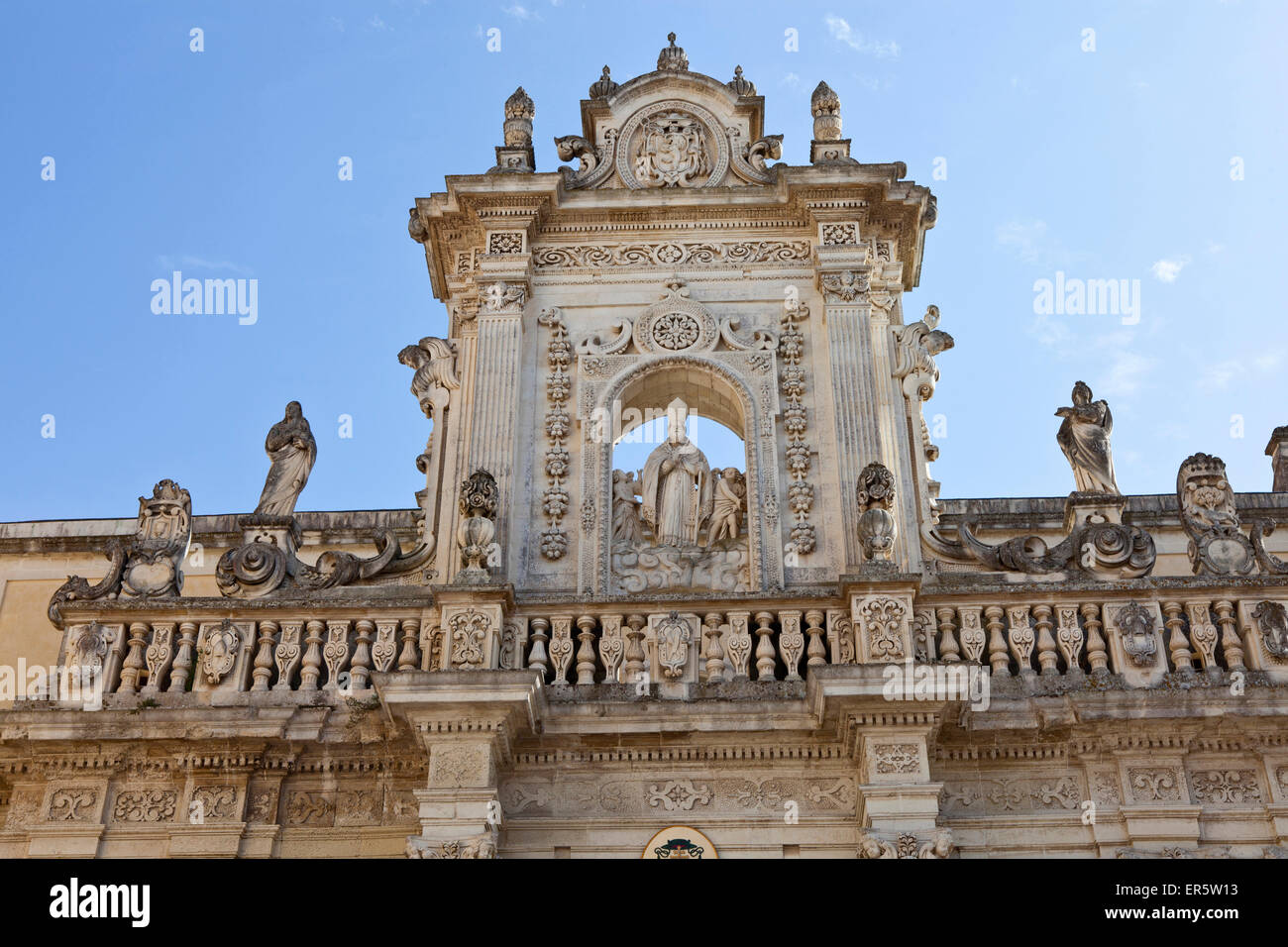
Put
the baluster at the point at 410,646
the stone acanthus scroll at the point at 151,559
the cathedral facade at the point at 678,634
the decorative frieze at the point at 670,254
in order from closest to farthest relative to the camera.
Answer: the cathedral facade at the point at 678,634
the baluster at the point at 410,646
the stone acanthus scroll at the point at 151,559
the decorative frieze at the point at 670,254

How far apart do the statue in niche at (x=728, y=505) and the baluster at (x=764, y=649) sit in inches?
50.0

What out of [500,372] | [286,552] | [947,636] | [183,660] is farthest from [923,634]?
[183,660]

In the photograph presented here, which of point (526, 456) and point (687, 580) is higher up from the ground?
point (526, 456)

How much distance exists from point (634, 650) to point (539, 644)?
71cm

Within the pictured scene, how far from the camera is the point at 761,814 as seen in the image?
10750mm

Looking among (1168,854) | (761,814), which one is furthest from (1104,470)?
(761,814)

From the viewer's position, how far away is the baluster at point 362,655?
36.7 feet

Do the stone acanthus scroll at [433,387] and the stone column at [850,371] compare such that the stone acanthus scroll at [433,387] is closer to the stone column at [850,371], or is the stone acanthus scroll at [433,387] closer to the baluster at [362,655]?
the baluster at [362,655]

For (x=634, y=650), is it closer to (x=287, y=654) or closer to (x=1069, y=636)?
(x=287, y=654)

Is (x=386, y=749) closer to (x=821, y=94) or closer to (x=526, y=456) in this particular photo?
(x=526, y=456)

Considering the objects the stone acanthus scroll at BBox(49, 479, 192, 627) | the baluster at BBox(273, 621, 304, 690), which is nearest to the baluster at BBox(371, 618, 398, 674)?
the baluster at BBox(273, 621, 304, 690)

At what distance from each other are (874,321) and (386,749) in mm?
5705

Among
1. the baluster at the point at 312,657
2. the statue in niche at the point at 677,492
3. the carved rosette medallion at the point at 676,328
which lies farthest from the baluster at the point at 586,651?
the carved rosette medallion at the point at 676,328

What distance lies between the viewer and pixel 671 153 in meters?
14.5
